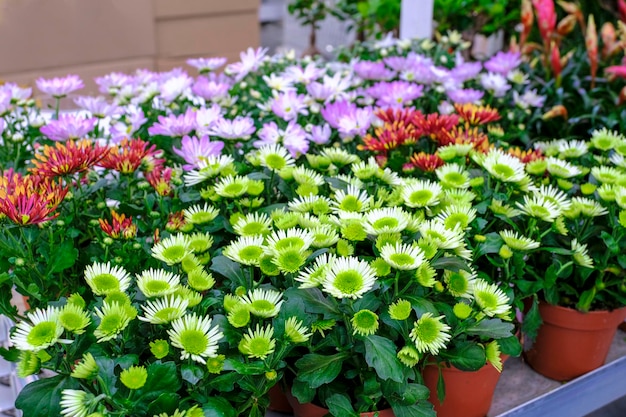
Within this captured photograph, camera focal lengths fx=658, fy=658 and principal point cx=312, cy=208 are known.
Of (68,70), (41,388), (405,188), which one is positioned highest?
(405,188)

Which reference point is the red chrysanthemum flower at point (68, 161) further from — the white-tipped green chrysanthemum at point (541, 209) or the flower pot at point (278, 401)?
the white-tipped green chrysanthemum at point (541, 209)

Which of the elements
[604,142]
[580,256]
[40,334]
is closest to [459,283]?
[580,256]

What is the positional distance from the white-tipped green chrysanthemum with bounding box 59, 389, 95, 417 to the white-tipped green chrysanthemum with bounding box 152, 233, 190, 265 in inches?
7.3

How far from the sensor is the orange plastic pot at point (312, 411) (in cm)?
74

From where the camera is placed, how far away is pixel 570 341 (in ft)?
3.24

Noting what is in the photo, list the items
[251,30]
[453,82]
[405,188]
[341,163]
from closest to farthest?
[405,188]
[341,163]
[453,82]
[251,30]

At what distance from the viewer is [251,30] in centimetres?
354

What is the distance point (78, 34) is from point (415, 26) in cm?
160

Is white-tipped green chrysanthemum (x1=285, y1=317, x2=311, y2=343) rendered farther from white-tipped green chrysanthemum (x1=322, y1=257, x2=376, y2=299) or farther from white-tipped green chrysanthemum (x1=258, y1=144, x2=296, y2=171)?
white-tipped green chrysanthemum (x1=258, y1=144, x2=296, y2=171)

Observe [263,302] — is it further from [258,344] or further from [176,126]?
[176,126]

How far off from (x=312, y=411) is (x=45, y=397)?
293 millimetres

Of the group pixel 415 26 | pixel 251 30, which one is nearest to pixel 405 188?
pixel 415 26

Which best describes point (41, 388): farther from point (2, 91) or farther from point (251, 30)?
point (251, 30)

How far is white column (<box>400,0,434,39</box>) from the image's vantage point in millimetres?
2053
